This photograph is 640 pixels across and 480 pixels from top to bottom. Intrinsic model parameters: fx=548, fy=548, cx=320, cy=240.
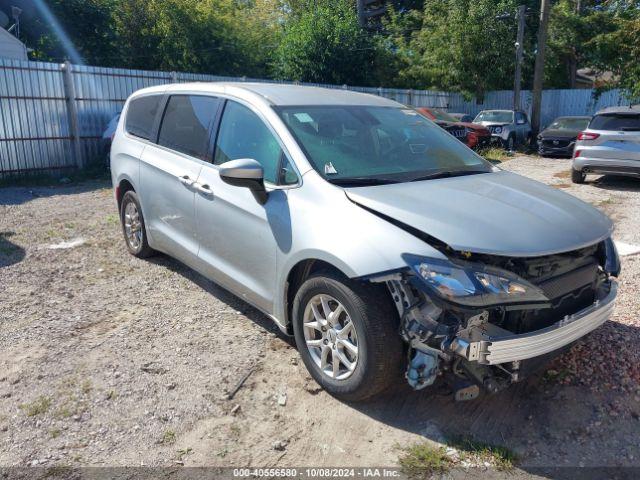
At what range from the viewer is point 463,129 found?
1619cm

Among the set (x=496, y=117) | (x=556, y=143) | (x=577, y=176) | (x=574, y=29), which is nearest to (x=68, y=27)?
(x=496, y=117)

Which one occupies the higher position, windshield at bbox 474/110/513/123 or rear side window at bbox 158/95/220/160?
rear side window at bbox 158/95/220/160

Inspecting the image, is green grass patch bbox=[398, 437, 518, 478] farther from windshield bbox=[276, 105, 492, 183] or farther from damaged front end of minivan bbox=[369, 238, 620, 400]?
windshield bbox=[276, 105, 492, 183]

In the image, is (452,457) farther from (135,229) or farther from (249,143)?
(135,229)

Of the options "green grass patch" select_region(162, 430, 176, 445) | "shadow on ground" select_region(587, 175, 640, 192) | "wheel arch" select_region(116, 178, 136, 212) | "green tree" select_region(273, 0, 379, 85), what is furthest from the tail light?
"green tree" select_region(273, 0, 379, 85)

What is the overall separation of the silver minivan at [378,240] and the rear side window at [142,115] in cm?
71

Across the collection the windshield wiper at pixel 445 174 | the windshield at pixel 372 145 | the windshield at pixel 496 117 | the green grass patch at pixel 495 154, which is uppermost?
the windshield at pixel 372 145

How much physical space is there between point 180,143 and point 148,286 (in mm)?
1410

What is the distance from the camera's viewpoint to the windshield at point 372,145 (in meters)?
3.58

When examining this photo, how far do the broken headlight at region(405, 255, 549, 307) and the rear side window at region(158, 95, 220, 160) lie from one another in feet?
7.34

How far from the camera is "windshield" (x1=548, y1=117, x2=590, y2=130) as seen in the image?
688 inches

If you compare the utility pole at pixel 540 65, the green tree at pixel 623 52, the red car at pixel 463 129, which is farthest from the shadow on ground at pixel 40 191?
the green tree at pixel 623 52

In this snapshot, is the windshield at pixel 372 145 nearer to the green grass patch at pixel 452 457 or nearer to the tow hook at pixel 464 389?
Answer: the tow hook at pixel 464 389

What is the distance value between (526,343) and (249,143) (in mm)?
2278
